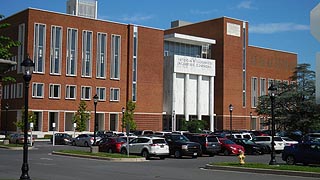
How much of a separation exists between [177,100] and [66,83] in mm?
22318

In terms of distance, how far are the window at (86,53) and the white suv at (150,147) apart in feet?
150

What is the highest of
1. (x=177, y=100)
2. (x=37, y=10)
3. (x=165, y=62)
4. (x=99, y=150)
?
(x=37, y=10)

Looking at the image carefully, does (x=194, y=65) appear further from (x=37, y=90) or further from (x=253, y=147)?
(x=253, y=147)

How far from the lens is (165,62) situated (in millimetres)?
91750

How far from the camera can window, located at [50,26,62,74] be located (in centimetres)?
7700

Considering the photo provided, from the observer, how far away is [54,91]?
253 feet

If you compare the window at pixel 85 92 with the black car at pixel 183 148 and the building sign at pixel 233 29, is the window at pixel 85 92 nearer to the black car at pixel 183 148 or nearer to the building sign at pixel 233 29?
the building sign at pixel 233 29

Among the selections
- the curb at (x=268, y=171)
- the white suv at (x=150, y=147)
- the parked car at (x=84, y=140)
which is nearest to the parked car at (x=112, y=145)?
the white suv at (x=150, y=147)

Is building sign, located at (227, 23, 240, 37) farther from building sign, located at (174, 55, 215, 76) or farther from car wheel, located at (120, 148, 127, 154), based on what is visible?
car wheel, located at (120, 148, 127, 154)

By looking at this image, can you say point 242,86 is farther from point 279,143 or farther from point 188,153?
point 188,153

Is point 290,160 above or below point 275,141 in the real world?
below

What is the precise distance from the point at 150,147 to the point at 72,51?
47434mm

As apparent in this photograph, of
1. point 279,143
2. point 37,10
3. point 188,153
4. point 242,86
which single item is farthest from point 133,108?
point 188,153

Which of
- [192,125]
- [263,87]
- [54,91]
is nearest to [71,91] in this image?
[54,91]
